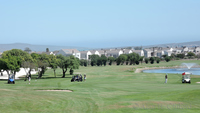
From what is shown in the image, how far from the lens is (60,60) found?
78.7 metres

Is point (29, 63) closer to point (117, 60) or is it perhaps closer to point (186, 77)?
point (186, 77)

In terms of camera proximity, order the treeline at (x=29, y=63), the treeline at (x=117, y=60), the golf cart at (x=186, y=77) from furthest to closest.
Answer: the treeline at (x=117, y=60), the treeline at (x=29, y=63), the golf cart at (x=186, y=77)

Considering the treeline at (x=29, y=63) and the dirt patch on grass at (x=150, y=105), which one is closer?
the dirt patch on grass at (x=150, y=105)

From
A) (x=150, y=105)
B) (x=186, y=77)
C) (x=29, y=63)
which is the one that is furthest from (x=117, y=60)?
(x=150, y=105)

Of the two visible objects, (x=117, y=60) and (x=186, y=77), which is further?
(x=117, y=60)

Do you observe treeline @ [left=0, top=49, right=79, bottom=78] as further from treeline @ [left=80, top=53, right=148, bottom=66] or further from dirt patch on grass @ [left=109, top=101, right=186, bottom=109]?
treeline @ [left=80, top=53, right=148, bottom=66]

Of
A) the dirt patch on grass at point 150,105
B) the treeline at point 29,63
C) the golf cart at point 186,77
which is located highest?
the treeline at point 29,63

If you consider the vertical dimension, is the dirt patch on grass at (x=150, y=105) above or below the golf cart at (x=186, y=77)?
below

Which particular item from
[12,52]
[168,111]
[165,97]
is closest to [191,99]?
[165,97]

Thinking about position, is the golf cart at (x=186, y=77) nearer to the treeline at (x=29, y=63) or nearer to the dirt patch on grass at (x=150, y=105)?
the dirt patch on grass at (x=150, y=105)

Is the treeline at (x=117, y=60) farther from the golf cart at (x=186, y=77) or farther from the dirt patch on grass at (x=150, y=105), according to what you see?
the dirt patch on grass at (x=150, y=105)

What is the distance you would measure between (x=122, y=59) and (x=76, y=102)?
6068 inches

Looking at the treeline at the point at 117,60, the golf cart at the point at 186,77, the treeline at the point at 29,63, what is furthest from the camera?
the treeline at the point at 117,60

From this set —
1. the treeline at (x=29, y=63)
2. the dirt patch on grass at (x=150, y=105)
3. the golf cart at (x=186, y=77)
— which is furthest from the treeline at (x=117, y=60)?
the dirt patch on grass at (x=150, y=105)
